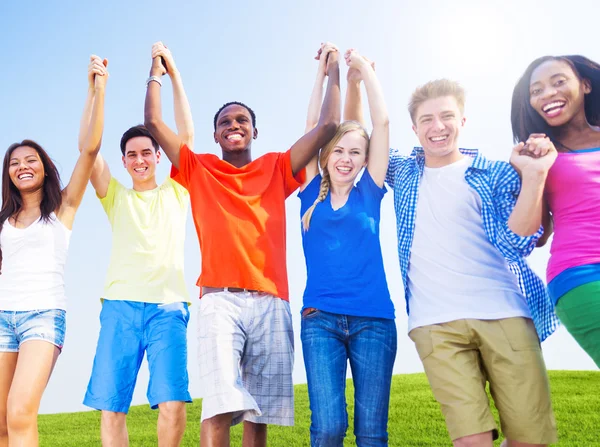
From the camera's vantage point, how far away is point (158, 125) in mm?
4742

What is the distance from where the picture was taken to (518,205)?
12.5 ft

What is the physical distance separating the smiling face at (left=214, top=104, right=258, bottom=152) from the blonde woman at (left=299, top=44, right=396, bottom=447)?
35.8 inches

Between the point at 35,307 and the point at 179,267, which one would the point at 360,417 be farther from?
the point at 35,307

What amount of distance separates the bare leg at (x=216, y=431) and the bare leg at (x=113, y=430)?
1261 millimetres

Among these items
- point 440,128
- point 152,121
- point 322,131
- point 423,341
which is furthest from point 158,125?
point 423,341

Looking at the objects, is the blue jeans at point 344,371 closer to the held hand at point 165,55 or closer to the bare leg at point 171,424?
the bare leg at point 171,424

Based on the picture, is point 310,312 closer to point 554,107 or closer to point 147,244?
point 147,244

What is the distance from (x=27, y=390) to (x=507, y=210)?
153 inches

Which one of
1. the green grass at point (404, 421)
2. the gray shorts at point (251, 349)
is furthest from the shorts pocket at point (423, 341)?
the green grass at point (404, 421)

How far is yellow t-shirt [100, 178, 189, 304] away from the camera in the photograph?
514cm

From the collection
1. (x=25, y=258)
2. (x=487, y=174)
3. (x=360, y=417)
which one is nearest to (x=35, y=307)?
(x=25, y=258)

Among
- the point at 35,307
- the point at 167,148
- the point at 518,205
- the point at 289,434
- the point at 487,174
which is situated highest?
the point at 167,148

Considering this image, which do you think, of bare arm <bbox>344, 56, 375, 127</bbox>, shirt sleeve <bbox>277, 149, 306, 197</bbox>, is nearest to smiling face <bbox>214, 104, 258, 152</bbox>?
shirt sleeve <bbox>277, 149, 306, 197</bbox>

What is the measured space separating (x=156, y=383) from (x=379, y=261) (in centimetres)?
213
